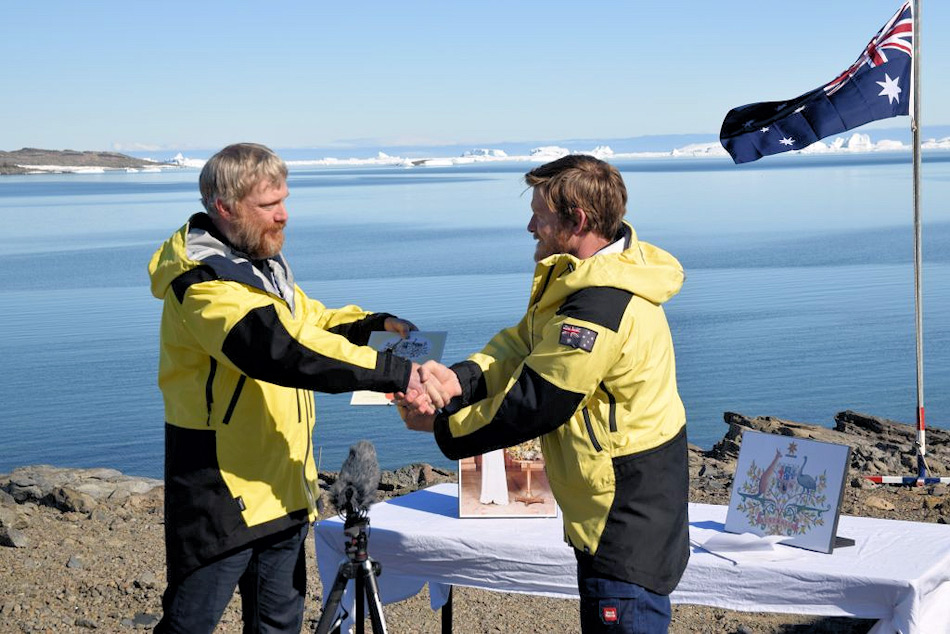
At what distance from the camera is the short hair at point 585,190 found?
2.95 meters

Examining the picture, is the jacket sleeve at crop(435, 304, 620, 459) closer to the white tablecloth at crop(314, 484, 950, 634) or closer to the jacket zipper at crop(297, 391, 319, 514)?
the jacket zipper at crop(297, 391, 319, 514)

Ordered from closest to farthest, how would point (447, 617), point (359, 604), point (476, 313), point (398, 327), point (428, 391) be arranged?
point (428, 391) → point (359, 604) → point (398, 327) → point (447, 617) → point (476, 313)

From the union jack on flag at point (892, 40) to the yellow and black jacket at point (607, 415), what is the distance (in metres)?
5.73

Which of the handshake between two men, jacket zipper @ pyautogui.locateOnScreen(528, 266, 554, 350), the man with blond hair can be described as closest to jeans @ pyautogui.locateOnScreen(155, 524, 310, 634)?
the man with blond hair

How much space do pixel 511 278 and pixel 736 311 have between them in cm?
619

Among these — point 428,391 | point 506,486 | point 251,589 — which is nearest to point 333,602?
point 251,589

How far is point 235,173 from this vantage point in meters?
3.18

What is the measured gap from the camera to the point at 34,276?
25.7 m

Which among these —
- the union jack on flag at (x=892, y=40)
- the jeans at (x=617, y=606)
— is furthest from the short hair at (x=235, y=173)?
the union jack on flag at (x=892, y=40)

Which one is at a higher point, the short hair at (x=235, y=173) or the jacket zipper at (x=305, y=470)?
the short hair at (x=235, y=173)

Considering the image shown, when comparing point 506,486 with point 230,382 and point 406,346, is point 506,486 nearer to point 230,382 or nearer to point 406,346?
point 406,346

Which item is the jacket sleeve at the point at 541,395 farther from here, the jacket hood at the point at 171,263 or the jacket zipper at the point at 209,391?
the jacket hood at the point at 171,263

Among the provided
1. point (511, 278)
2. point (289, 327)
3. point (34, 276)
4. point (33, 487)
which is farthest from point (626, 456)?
point (34, 276)

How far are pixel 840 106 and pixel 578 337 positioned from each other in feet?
20.1
